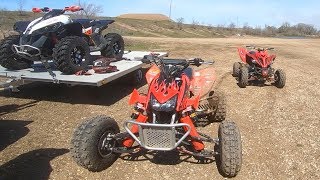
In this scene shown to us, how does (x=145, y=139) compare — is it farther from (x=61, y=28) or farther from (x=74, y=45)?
(x=61, y=28)

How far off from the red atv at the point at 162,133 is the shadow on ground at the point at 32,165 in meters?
0.62

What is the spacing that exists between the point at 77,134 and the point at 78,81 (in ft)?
8.91

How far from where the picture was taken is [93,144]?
423 cm

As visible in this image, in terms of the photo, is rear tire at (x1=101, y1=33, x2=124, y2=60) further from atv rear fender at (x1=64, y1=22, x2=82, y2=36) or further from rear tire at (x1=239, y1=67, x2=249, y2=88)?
rear tire at (x1=239, y1=67, x2=249, y2=88)

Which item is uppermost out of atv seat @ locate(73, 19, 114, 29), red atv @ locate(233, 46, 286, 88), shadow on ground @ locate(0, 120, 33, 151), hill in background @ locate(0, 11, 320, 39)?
hill in background @ locate(0, 11, 320, 39)

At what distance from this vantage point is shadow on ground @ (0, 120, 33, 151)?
5461mm

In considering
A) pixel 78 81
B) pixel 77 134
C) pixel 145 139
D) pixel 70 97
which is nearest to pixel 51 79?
pixel 78 81

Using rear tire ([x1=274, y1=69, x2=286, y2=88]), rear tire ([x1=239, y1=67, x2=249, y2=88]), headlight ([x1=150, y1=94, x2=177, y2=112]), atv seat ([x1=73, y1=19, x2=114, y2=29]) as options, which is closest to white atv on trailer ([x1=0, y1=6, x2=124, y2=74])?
atv seat ([x1=73, y1=19, x2=114, y2=29])

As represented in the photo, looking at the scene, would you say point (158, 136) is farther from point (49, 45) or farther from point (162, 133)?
point (49, 45)

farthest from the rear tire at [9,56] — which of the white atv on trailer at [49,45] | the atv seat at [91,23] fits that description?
the atv seat at [91,23]

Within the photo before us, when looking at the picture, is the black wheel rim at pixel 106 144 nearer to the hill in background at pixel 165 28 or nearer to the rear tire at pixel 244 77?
the rear tire at pixel 244 77

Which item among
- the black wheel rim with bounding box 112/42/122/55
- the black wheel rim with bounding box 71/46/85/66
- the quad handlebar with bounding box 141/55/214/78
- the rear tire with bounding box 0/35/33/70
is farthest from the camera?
the black wheel rim with bounding box 112/42/122/55

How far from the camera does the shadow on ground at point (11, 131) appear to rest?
5461 millimetres

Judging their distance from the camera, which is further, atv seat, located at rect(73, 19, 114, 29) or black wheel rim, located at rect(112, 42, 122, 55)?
black wheel rim, located at rect(112, 42, 122, 55)
